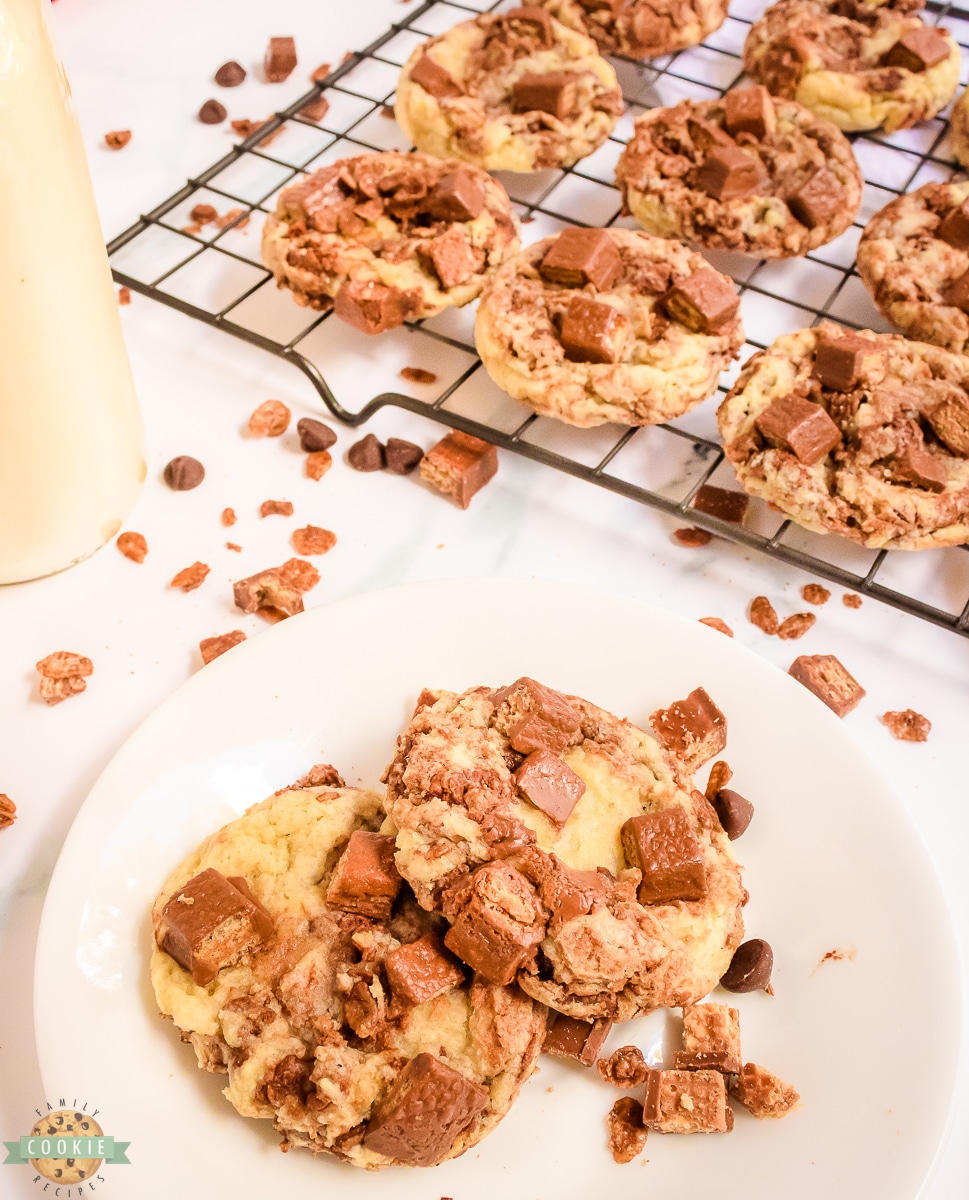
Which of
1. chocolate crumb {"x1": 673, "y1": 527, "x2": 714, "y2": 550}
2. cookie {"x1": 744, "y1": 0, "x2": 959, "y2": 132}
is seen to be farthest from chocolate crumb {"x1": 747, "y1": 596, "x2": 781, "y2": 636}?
cookie {"x1": 744, "y1": 0, "x2": 959, "y2": 132}

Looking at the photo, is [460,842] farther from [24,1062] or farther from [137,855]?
[24,1062]

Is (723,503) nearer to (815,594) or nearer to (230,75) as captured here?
(815,594)

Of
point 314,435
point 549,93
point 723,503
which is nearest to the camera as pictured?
point 723,503

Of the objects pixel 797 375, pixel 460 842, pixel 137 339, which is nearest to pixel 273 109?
pixel 137 339

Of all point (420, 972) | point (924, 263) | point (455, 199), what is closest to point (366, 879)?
point (420, 972)

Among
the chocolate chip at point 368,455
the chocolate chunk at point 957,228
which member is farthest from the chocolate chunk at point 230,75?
the chocolate chunk at point 957,228

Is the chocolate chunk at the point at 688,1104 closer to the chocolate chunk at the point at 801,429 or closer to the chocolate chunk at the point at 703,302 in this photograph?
the chocolate chunk at the point at 801,429

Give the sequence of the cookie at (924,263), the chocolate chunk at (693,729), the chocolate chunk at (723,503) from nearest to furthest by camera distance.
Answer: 1. the chocolate chunk at (693,729)
2. the chocolate chunk at (723,503)
3. the cookie at (924,263)

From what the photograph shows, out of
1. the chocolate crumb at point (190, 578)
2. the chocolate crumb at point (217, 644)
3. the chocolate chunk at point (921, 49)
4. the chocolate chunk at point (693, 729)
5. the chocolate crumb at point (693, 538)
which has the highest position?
the chocolate chunk at point (921, 49)
